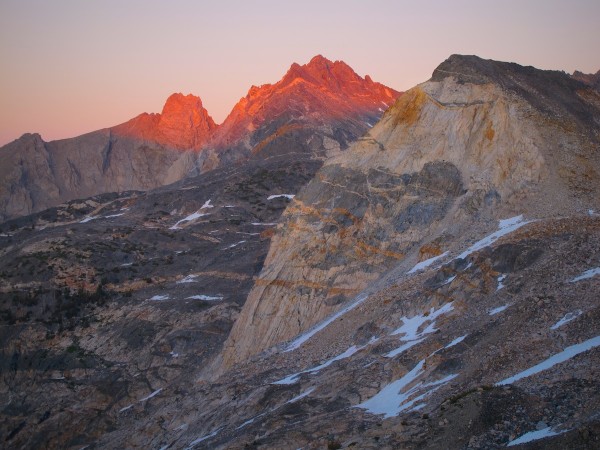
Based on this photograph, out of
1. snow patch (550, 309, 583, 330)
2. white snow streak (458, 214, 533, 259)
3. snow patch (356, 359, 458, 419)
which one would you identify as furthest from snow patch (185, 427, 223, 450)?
snow patch (550, 309, 583, 330)

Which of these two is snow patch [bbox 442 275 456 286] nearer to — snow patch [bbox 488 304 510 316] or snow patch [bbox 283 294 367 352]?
snow patch [bbox 488 304 510 316]

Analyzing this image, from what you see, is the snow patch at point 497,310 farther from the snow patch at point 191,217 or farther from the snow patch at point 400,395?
the snow patch at point 191,217

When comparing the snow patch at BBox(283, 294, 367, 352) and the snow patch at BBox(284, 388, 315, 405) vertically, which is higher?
the snow patch at BBox(283, 294, 367, 352)

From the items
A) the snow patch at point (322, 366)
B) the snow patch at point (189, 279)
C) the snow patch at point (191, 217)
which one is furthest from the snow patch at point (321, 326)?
the snow patch at point (191, 217)

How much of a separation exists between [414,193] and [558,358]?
28030mm

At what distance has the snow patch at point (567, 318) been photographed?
31237mm

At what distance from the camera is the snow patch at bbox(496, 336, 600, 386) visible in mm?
28391

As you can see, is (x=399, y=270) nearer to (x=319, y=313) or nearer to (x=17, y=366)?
(x=319, y=313)

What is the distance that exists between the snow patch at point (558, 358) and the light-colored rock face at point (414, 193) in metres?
17.6

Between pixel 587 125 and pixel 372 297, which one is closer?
pixel 372 297

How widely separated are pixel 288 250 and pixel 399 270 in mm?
12331

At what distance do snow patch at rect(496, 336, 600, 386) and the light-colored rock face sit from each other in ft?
57.7

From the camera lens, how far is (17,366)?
78.8 meters

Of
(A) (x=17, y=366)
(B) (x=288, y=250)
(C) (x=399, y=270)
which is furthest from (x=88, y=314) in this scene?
(C) (x=399, y=270)
